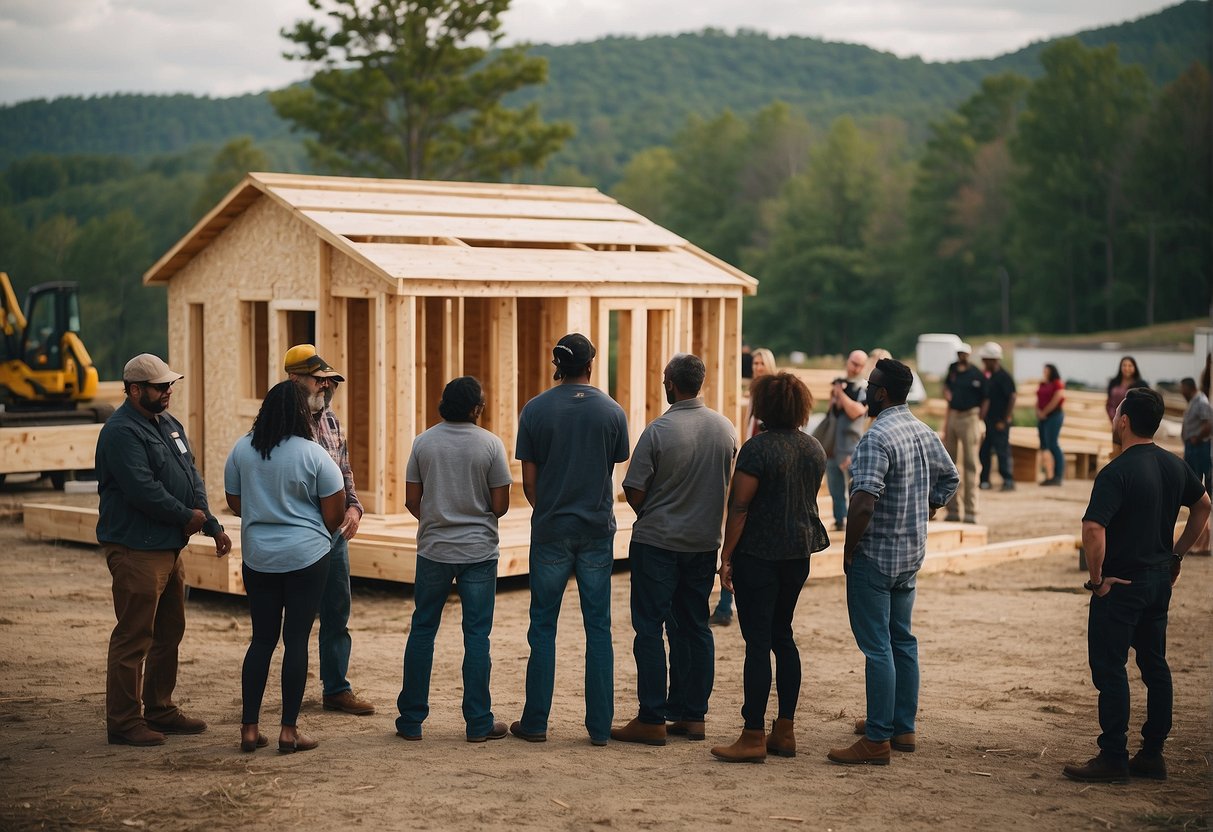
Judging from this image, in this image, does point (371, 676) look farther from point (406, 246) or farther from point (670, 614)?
point (406, 246)

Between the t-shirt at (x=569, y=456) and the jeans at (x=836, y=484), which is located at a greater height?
the t-shirt at (x=569, y=456)

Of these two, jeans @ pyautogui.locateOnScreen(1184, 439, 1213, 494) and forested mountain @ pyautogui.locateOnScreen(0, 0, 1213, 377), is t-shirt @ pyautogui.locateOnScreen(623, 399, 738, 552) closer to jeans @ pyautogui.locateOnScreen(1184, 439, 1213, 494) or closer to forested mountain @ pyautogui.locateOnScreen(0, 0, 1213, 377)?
jeans @ pyautogui.locateOnScreen(1184, 439, 1213, 494)

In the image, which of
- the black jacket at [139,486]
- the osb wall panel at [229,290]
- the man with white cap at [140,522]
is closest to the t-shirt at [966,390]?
the osb wall panel at [229,290]

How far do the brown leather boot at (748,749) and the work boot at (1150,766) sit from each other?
180 cm

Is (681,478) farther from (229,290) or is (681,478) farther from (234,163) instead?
(234,163)

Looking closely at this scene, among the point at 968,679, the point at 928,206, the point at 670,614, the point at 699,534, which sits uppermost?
the point at 928,206

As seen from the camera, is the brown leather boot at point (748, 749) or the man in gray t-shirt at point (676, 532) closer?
the brown leather boot at point (748, 749)

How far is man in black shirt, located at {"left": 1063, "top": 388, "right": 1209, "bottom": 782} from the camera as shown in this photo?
6246 millimetres

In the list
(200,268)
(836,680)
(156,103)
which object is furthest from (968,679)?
(156,103)

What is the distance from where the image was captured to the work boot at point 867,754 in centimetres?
657


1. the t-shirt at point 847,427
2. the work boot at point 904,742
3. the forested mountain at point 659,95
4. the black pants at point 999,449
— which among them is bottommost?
the work boot at point 904,742

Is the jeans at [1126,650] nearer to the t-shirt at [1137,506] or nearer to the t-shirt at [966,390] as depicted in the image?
the t-shirt at [1137,506]

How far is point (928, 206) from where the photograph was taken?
76.7 m

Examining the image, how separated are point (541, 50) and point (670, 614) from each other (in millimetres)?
167274
